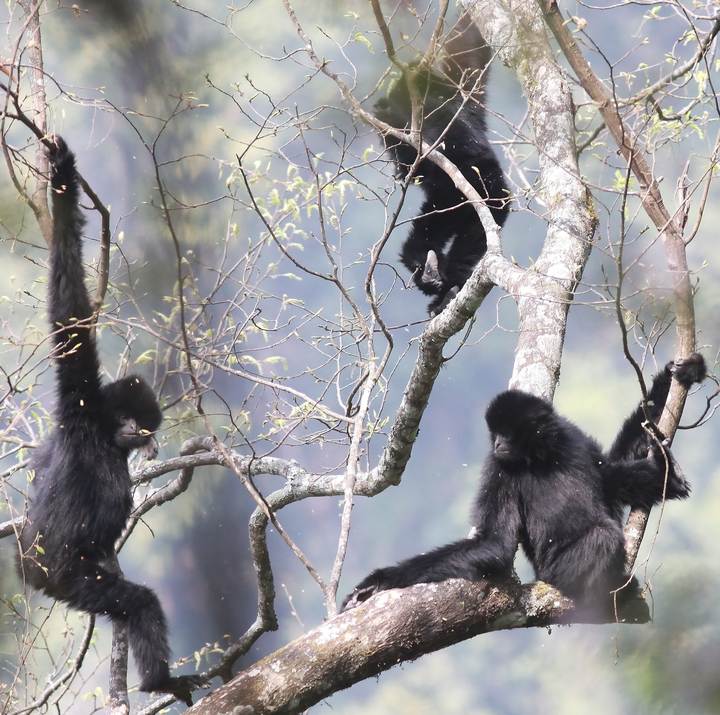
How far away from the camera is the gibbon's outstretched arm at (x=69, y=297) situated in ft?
12.9

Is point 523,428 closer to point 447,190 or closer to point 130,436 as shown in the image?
point 130,436

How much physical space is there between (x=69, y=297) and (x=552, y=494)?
3.04m

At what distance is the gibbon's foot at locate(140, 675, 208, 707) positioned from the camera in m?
4.87

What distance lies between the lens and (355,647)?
3.69 metres

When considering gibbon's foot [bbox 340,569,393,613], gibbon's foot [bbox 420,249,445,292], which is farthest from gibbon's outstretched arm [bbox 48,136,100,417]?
gibbon's foot [bbox 420,249,445,292]

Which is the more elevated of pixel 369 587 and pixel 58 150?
pixel 58 150

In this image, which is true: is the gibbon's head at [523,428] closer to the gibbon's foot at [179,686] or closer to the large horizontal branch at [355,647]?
the large horizontal branch at [355,647]

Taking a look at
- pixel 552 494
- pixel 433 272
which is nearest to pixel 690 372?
pixel 552 494

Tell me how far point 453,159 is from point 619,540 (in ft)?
14.4

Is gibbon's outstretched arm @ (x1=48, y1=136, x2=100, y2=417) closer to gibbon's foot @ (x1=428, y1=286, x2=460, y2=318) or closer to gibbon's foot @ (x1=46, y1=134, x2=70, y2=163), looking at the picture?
gibbon's foot @ (x1=46, y1=134, x2=70, y2=163)

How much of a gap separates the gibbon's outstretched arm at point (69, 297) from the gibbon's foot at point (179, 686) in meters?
1.71

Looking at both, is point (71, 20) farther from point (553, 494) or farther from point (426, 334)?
point (553, 494)

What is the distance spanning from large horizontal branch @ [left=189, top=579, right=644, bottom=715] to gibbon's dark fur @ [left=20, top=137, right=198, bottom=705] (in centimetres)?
146

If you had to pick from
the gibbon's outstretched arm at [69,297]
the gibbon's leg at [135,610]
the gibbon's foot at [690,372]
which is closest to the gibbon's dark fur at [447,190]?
the gibbon's foot at [690,372]
